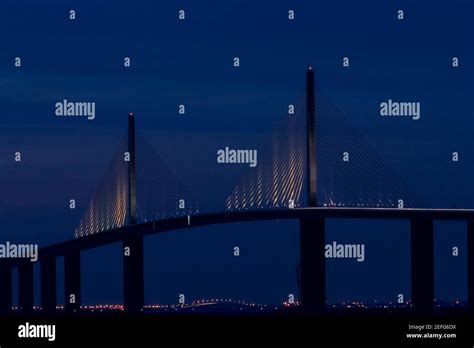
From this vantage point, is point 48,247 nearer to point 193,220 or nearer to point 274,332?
point 193,220

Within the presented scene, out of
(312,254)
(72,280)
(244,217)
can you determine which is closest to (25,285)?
(72,280)

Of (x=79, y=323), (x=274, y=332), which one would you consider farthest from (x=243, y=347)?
(x=79, y=323)

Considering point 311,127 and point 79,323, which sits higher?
point 311,127

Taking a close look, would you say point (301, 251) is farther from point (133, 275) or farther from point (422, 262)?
point (133, 275)

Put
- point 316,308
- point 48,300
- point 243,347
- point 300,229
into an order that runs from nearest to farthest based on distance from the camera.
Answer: point 243,347 → point 316,308 → point 300,229 → point 48,300

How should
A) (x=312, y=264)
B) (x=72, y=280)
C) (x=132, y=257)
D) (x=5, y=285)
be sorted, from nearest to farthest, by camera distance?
(x=312, y=264) < (x=72, y=280) < (x=132, y=257) < (x=5, y=285)

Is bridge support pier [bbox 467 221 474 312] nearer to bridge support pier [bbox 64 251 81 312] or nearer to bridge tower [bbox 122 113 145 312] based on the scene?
bridge tower [bbox 122 113 145 312]

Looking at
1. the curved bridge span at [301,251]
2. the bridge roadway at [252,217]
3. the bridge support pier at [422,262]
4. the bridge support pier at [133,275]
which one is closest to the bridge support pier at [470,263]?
the curved bridge span at [301,251]
